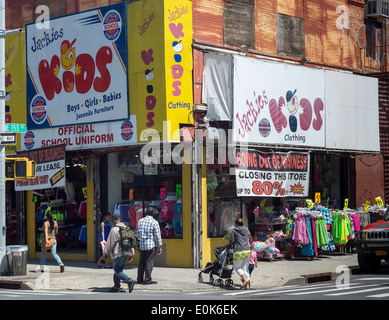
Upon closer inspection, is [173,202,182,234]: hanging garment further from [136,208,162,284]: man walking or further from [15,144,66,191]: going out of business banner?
[15,144,66,191]: going out of business banner

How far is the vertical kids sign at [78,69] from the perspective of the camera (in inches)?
846

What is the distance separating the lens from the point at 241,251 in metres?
16.9

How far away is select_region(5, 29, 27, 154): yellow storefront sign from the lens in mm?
24453

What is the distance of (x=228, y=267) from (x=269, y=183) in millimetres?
4992

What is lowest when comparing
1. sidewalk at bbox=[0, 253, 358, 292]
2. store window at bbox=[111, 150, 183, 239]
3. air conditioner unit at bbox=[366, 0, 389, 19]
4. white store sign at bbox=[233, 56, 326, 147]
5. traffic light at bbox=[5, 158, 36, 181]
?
sidewalk at bbox=[0, 253, 358, 292]

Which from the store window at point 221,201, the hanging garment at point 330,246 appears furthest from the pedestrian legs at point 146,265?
the hanging garment at point 330,246

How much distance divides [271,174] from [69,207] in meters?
7.29

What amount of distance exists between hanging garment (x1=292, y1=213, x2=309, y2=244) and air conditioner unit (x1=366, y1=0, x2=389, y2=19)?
33.7 feet

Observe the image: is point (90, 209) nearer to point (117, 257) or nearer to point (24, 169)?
point (24, 169)

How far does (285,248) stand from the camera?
74.3 ft

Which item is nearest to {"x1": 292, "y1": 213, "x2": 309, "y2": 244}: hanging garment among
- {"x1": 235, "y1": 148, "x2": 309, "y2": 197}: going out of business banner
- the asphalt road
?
{"x1": 235, "y1": 148, "x2": 309, "y2": 197}: going out of business banner

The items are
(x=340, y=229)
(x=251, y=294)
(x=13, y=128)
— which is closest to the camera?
(x=251, y=294)

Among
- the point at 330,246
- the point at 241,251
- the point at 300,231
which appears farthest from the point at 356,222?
the point at 241,251
